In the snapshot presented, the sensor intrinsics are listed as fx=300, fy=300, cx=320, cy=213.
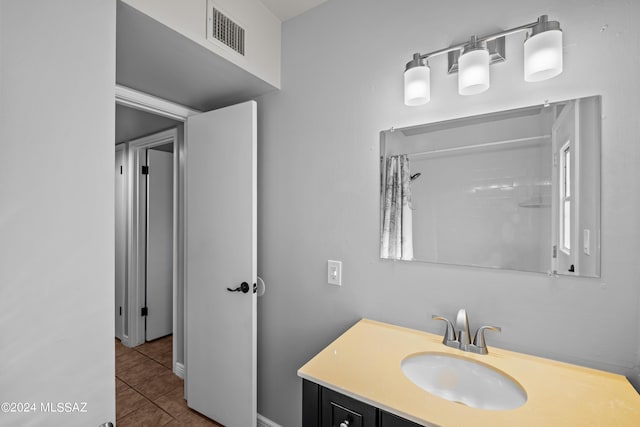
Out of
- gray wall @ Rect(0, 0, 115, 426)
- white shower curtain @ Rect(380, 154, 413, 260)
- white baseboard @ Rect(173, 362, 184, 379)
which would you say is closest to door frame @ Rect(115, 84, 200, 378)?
white baseboard @ Rect(173, 362, 184, 379)

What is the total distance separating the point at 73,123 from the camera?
0.92 metres

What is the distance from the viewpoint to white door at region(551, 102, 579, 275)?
3.42 ft

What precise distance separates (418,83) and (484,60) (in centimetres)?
→ 24

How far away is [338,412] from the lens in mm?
960

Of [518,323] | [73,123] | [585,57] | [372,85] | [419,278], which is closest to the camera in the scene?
[73,123]

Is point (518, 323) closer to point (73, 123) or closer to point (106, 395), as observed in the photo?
point (106, 395)

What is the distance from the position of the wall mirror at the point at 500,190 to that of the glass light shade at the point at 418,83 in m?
0.13

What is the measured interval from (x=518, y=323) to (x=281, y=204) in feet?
4.18

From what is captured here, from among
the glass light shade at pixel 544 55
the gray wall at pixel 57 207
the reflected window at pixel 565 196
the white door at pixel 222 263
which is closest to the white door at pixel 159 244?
the white door at pixel 222 263

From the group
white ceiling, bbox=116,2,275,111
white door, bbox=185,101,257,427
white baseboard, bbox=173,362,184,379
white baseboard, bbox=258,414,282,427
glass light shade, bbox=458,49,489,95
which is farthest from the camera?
white baseboard, bbox=173,362,184,379

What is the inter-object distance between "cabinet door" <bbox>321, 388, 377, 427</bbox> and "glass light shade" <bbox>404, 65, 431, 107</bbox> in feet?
3.76

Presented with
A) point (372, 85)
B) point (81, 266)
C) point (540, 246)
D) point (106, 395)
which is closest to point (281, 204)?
point (372, 85)

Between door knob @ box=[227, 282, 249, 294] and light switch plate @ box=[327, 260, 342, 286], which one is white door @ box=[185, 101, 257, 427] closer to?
door knob @ box=[227, 282, 249, 294]

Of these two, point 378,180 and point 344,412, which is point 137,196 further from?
point 344,412
